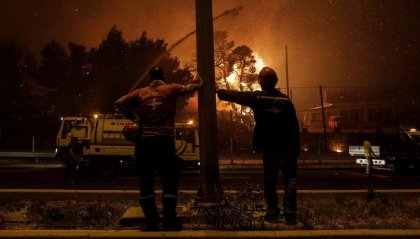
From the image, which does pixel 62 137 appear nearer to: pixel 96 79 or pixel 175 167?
pixel 96 79

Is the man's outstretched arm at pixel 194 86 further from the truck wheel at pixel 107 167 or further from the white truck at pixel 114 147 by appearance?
the truck wheel at pixel 107 167

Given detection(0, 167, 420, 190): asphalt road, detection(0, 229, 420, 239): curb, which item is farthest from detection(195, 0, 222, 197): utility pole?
detection(0, 167, 420, 190): asphalt road

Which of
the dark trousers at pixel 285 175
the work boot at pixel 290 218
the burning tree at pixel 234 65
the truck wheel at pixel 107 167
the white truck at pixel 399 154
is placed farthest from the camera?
the burning tree at pixel 234 65

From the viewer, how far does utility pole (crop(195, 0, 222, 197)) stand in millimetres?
5668

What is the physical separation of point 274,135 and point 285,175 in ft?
1.71

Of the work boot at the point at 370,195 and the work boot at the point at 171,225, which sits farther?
the work boot at the point at 370,195

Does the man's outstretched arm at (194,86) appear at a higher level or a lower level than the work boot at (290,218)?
higher

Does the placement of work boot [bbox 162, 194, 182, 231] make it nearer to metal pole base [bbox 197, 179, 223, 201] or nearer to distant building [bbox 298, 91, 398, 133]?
metal pole base [bbox 197, 179, 223, 201]

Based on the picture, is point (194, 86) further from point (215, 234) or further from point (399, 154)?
point (399, 154)

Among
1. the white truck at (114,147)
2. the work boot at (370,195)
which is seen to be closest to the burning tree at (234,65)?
the white truck at (114,147)

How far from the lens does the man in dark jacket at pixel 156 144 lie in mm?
4922

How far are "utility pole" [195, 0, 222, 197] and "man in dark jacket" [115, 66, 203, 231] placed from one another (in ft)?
1.97

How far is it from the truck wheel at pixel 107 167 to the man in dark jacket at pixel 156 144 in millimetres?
13715

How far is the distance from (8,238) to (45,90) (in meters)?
43.6
